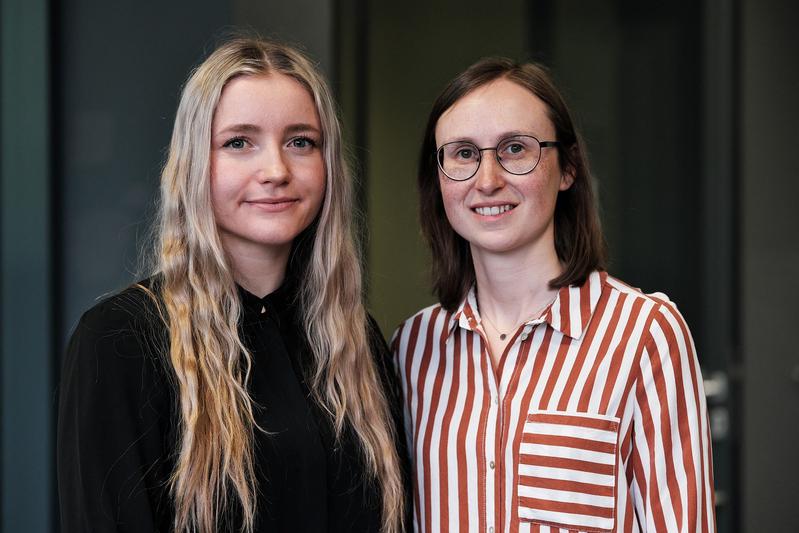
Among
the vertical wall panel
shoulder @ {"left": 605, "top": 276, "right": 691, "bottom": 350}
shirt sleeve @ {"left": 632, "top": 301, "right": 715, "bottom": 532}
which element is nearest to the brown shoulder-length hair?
shoulder @ {"left": 605, "top": 276, "right": 691, "bottom": 350}

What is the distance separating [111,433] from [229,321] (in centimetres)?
33

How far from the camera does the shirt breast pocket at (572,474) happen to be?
1.81 m

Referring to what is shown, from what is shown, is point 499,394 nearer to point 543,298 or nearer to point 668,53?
point 543,298

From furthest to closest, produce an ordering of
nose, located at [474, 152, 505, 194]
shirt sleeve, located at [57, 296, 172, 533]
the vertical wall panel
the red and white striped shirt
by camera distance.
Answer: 1. the vertical wall panel
2. nose, located at [474, 152, 505, 194]
3. the red and white striped shirt
4. shirt sleeve, located at [57, 296, 172, 533]

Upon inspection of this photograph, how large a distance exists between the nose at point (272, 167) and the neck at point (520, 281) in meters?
0.48

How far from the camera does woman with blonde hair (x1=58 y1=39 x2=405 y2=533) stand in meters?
1.73

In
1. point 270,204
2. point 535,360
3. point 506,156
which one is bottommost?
point 535,360

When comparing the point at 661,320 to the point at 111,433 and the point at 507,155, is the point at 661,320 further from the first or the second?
the point at 111,433

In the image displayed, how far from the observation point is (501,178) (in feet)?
6.34

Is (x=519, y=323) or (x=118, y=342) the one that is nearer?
(x=118, y=342)

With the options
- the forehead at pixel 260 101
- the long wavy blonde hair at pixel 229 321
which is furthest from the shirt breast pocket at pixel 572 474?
the forehead at pixel 260 101

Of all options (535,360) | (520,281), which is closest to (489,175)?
(520,281)

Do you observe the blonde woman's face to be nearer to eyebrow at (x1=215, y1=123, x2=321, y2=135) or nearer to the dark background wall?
eyebrow at (x1=215, y1=123, x2=321, y2=135)

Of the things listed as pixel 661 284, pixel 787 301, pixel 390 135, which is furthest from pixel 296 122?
pixel 787 301
